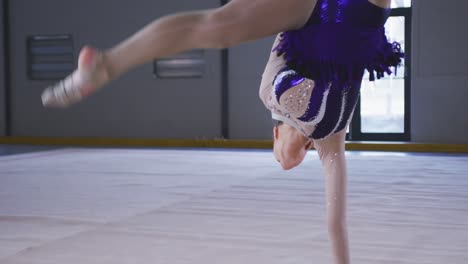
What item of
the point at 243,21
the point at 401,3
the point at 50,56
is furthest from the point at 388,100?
the point at 243,21

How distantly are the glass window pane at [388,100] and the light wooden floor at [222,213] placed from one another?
2510 mm

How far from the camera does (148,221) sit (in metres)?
3.48

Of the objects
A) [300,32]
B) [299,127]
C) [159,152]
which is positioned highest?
[300,32]

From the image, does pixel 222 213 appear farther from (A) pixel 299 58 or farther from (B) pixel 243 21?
(B) pixel 243 21

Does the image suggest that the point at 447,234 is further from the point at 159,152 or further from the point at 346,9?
the point at 159,152

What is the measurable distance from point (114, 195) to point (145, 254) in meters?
1.82

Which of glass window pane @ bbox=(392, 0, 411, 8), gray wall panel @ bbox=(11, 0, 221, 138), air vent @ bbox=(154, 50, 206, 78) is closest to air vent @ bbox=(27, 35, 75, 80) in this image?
gray wall panel @ bbox=(11, 0, 221, 138)

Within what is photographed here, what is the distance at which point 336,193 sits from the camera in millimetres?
1980

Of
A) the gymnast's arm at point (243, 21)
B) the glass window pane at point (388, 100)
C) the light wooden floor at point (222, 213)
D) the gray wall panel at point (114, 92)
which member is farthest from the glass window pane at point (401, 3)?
the gymnast's arm at point (243, 21)

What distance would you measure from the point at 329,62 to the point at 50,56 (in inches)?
377

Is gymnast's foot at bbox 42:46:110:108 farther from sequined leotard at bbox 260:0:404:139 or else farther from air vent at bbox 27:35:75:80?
air vent at bbox 27:35:75:80

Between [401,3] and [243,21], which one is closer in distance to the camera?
[243,21]

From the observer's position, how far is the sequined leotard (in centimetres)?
167

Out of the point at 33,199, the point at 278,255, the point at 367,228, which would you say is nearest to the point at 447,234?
the point at 367,228
